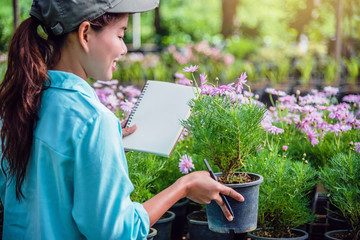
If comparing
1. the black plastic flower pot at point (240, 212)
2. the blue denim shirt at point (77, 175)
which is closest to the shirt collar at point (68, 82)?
the blue denim shirt at point (77, 175)

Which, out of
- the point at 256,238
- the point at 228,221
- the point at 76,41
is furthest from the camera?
the point at 256,238

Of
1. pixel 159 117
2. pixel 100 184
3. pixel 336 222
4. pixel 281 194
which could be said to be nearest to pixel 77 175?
pixel 100 184

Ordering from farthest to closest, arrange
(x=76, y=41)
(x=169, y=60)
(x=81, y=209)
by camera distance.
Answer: (x=169, y=60) → (x=76, y=41) → (x=81, y=209)

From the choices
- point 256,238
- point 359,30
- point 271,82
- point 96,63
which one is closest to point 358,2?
point 359,30

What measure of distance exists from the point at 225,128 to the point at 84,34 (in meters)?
0.72

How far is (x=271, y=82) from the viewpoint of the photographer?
27.2ft

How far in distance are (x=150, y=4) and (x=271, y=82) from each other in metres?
6.88

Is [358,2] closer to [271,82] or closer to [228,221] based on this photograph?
[271,82]

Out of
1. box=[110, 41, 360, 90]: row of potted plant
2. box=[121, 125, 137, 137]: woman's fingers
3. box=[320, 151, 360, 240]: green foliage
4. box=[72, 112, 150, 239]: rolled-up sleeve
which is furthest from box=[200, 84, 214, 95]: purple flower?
box=[110, 41, 360, 90]: row of potted plant

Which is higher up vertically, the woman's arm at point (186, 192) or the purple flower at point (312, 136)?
the woman's arm at point (186, 192)

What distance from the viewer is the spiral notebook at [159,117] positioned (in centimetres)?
188

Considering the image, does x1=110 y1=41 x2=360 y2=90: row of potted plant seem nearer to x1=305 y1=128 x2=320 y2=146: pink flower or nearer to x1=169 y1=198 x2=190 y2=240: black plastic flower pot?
Result: x1=169 y1=198 x2=190 y2=240: black plastic flower pot

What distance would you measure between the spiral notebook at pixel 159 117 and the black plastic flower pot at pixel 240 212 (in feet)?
1.01

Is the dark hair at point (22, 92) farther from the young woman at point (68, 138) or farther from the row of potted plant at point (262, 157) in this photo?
the row of potted plant at point (262, 157)
